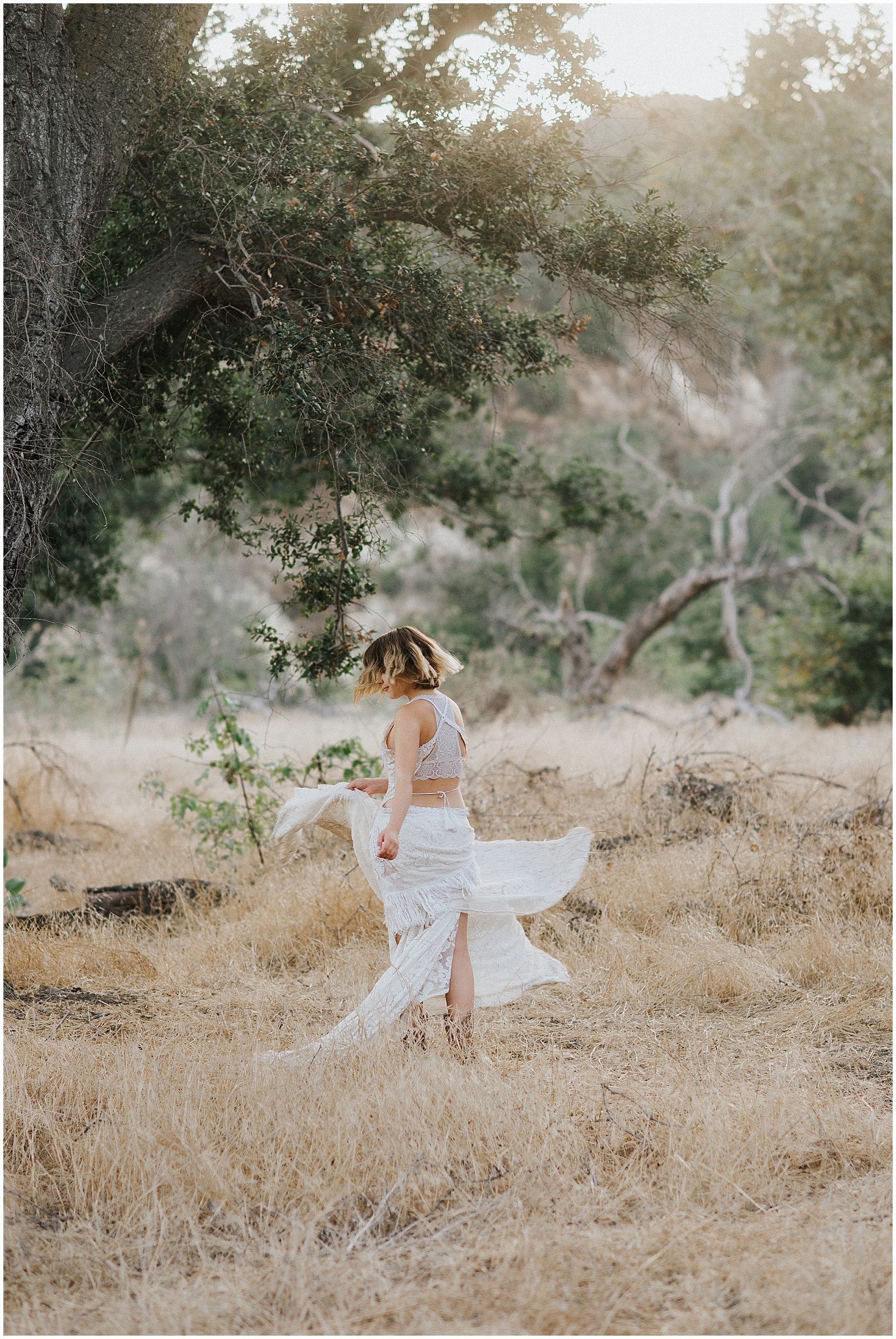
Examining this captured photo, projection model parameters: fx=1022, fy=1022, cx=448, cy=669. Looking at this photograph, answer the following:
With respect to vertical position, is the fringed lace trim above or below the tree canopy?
below

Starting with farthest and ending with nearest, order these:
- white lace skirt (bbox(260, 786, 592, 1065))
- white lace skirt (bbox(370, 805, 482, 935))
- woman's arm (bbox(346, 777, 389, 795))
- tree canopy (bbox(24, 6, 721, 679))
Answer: tree canopy (bbox(24, 6, 721, 679)), woman's arm (bbox(346, 777, 389, 795)), white lace skirt (bbox(370, 805, 482, 935)), white lace skirt (bbox(260, 786, 592, 1065))

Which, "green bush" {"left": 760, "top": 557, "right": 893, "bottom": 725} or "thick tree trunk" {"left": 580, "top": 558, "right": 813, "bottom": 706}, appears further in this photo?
"thick tree trunk" {"left": 580, "top": 558, "right": 813, "bottom": 706}

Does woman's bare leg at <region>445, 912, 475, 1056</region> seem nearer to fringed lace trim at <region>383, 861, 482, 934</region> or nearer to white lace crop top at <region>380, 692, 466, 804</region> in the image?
fringed lace trim at <region>383, 861, 482, 934</region>

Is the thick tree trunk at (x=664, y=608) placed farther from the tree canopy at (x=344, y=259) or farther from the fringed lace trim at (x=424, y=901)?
the fringed lace trim at (x=424, y=901)

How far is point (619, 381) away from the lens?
35.6 metres

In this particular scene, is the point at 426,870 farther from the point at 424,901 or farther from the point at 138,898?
the point at 138,898

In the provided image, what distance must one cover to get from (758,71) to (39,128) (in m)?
13.6

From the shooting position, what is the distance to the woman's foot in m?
4.09

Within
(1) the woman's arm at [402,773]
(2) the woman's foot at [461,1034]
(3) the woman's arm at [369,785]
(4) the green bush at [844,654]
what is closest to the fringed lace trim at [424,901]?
(1) the woman's arm at [402,773]

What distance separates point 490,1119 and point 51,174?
434cm

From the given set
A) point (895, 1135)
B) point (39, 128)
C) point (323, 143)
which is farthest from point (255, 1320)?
point (323, 143)

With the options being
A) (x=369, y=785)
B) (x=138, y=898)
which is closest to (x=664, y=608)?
(x=138, y=898)

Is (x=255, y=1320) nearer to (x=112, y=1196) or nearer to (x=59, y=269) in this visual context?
(x=112, y=1196)

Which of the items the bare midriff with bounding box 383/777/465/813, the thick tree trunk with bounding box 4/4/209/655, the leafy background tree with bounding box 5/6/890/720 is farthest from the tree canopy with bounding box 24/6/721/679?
the bare midriff with bounding box 383/777/465/813
